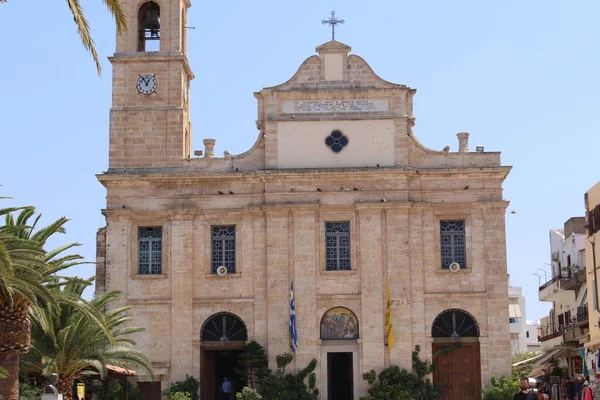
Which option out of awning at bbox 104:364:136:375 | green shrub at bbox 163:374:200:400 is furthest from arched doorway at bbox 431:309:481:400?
awning at bbox 104:364:136:375

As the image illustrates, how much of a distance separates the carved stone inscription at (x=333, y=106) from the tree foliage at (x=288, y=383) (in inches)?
319

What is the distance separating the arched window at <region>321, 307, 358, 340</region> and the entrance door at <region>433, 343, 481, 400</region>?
8.98 ft

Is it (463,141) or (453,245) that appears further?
(463,141)

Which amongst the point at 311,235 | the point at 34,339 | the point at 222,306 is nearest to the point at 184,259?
the point at 222,306

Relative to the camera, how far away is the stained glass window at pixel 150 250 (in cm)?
3516

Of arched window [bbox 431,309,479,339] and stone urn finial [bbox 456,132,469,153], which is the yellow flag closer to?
arched window [bbox 431,309,479,339]

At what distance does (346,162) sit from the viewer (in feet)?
116

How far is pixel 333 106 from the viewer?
3550 centimetres

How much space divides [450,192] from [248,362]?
859cm

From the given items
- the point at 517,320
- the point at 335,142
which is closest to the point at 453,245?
the point at 335,142

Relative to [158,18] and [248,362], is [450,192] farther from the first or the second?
[158,18]

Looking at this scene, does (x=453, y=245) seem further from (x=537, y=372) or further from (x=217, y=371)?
(x=537, y=372)

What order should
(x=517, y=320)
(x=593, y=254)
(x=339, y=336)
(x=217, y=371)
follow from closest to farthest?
1. (x=593, y=254)
2. (x=339, y=336)
3. (x=217, y=371)
4. (x=517, y=320)

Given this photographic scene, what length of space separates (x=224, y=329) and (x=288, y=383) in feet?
9.82
